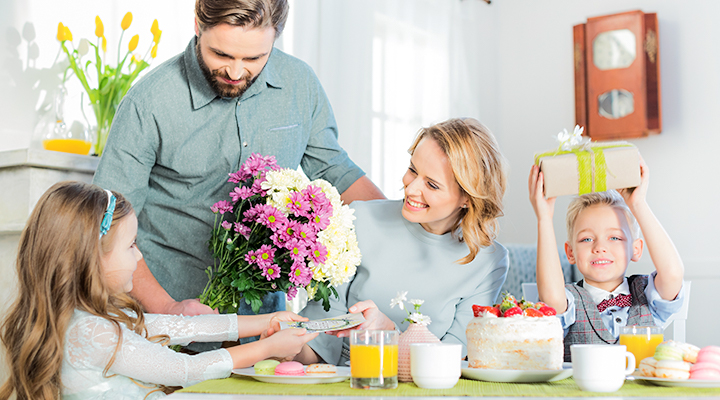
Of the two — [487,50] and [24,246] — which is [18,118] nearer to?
[24,246]

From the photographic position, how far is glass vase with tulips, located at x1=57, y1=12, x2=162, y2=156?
1.96 meters

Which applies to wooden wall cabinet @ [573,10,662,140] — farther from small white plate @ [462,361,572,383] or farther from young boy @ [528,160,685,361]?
small white plate @ [462,361,572,383]

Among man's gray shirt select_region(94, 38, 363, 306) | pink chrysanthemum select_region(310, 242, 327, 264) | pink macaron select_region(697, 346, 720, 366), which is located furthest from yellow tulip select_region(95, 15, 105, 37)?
pink macaron select_region(697, 346, 720, 366)

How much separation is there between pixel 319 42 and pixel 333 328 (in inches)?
82.3

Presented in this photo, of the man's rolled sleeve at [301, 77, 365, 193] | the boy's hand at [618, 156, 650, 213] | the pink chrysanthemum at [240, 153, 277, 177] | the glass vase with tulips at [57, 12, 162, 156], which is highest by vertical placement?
the glass vase with tulips at [57, 12, 162, 156]

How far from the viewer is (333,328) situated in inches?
43.1

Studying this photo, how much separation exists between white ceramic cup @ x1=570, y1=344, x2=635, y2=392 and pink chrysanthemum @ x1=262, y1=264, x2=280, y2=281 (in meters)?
0.58

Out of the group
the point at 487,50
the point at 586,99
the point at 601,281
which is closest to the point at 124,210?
the point at 601,281

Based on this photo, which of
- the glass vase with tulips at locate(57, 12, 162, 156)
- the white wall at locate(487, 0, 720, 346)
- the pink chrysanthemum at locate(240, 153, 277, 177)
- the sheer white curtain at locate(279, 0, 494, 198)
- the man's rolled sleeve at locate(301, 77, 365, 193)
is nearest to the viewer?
the pink chrysanthemum at locate(240, 153, 277, 177)

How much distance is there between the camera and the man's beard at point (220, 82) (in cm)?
157

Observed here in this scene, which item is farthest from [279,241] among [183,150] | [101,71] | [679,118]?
[679,118]

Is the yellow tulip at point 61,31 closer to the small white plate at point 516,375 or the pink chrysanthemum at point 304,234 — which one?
the pink chrysanthemum at point 304,234

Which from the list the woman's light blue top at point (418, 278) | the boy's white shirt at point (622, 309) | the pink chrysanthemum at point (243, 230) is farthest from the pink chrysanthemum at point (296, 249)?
the boy's white shirt at point (622, 309)

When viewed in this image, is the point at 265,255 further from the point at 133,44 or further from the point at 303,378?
the point at 133,44
